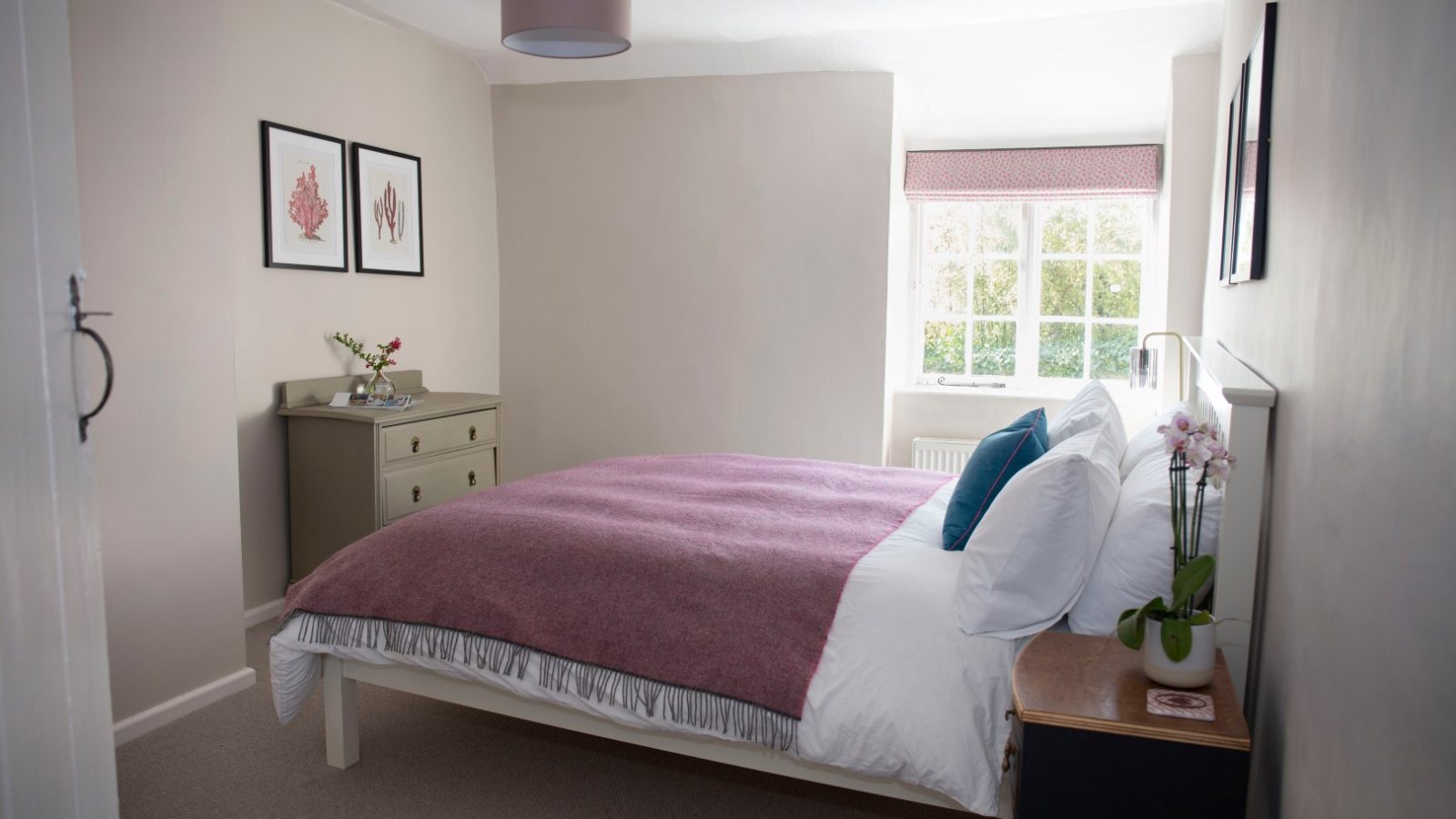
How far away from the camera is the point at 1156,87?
4.52 metres

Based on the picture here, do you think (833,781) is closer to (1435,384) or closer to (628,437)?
(1435,384)

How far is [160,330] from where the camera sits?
2.79 meters

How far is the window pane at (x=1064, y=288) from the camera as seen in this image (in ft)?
16.9

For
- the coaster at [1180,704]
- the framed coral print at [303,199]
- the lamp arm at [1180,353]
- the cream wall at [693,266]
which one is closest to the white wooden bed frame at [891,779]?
the coaster at [1180,704]

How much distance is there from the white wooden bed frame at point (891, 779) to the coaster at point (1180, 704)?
21 cm

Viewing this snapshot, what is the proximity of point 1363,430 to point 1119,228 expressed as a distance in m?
4.23

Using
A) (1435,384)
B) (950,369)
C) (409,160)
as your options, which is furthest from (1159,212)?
(1435,384)

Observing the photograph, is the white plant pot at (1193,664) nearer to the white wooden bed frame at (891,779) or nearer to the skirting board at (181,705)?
the white wooden bed frame at (891,779)

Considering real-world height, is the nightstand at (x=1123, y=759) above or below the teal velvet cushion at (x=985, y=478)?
below

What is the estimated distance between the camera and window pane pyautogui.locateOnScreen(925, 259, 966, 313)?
533cm

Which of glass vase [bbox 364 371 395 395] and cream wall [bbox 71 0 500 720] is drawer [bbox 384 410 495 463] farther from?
cream wall [bbox 71 0 500 720]

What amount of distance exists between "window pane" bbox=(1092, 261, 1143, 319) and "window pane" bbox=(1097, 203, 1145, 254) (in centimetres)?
8

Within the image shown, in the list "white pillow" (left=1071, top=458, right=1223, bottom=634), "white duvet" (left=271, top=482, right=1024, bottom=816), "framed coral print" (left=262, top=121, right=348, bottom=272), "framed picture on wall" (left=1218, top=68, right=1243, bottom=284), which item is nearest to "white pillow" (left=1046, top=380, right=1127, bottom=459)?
"framed picture on wall" (left=1218, top=68, right=1243, bottom=284)

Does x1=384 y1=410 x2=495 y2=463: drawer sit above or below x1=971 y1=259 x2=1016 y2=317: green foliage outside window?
below
